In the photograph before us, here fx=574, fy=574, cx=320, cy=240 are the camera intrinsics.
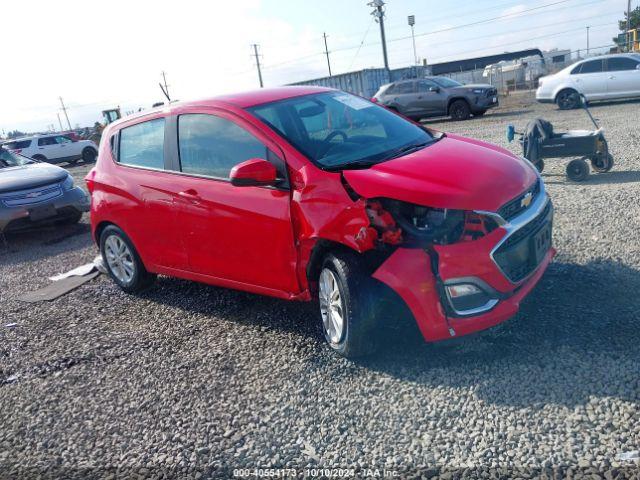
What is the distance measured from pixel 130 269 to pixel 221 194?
1.84m

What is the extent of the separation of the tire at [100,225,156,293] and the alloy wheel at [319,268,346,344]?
2345 mm

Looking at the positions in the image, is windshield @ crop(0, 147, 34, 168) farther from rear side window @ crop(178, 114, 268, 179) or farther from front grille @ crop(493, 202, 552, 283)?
front grille @ crop(493, 202, 552, 283)

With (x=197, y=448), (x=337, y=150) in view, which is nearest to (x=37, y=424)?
(x=197, y=448)

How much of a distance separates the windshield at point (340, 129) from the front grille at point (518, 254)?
1.02 meters

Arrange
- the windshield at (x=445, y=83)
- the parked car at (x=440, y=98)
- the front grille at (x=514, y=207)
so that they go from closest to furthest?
the front grille at (x=514, y=207) → the parked car at (x=440, y=98) → the windshield at (x=445, y=83)

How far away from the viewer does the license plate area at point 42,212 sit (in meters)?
8.59

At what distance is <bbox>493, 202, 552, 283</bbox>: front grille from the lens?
3.36 m

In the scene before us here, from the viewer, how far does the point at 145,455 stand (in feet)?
10.1

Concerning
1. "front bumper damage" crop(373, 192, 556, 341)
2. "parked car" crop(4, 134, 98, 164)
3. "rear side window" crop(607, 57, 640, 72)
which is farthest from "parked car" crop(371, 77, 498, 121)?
"front bumper damage" crop(373, 192, 556, 341)

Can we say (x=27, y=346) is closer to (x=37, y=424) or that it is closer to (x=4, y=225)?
(x=37, y=424)

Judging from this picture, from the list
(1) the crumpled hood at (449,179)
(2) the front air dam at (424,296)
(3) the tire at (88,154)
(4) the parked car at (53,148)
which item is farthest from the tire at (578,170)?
(3) the tire at (88,154)

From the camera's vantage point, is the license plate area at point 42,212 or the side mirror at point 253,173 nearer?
the side mirror at point 253,173

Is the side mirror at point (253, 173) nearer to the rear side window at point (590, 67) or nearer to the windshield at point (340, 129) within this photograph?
the windshield at point (340, 129)

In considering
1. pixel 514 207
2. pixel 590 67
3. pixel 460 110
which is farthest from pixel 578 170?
pixel 460 110
